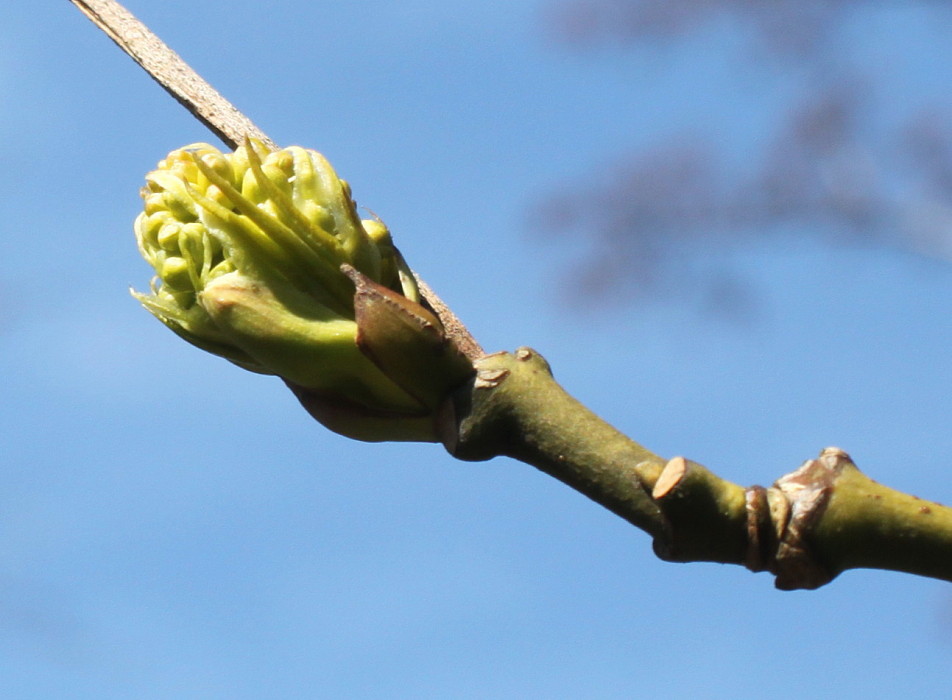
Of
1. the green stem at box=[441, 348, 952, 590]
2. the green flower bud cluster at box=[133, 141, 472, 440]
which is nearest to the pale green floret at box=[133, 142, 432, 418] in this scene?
the green flower bud cluster at box=[133, 141, 472, 440]

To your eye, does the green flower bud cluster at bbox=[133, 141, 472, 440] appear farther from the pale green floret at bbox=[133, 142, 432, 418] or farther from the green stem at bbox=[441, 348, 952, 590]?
the green stem at bbox=[441, 348, 952, 590]

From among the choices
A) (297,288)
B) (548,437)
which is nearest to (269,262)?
(297,288)

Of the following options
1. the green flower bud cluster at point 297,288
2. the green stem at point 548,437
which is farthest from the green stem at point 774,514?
the green flower bud cluster at point 297,288

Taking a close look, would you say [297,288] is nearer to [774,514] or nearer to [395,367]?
[395,367]

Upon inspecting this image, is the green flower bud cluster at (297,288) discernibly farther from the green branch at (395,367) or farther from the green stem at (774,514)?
the green stem at (774,514)

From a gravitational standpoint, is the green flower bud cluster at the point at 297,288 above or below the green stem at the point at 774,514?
above

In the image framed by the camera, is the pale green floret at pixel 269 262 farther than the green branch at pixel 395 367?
Yes

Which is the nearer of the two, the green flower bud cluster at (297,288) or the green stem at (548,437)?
the green stem at (548,437)

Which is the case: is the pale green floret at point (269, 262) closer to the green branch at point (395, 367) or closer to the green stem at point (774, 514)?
the green branch at point (395, 367)
